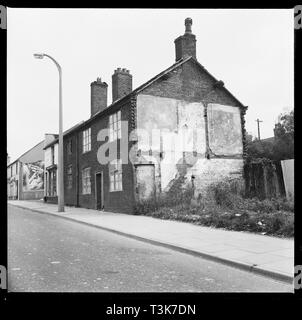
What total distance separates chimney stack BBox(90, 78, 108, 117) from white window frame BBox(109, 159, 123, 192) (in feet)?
23.6

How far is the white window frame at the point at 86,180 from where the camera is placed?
78.7ft

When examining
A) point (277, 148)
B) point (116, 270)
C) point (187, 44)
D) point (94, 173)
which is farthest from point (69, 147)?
point (116, 270)

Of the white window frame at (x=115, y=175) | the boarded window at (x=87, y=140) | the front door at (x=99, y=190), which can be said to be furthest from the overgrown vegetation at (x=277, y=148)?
the boarded window at (x=87, y=140)

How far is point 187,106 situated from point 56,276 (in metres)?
15.2

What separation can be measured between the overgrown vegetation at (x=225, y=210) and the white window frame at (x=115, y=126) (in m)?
4.13

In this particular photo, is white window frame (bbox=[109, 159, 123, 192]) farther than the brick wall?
Yes

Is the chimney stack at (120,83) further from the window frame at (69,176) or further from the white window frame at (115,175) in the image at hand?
the window frame at (69,176)

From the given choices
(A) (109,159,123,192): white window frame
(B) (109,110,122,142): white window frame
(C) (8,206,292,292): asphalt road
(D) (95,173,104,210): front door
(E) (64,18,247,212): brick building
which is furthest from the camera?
(D) (95,173,104,210): front door

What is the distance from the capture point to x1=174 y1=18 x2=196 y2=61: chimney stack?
20.6m

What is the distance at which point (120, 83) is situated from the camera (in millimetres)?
22484

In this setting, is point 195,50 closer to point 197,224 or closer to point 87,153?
point 87,153

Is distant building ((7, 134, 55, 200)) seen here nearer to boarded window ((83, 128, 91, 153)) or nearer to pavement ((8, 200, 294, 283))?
boarded window ((83, 128, 91, 153))

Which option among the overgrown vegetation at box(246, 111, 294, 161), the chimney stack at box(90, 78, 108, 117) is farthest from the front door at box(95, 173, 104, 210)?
the overgrown vegetation at box(246, 111, 294, 161)
